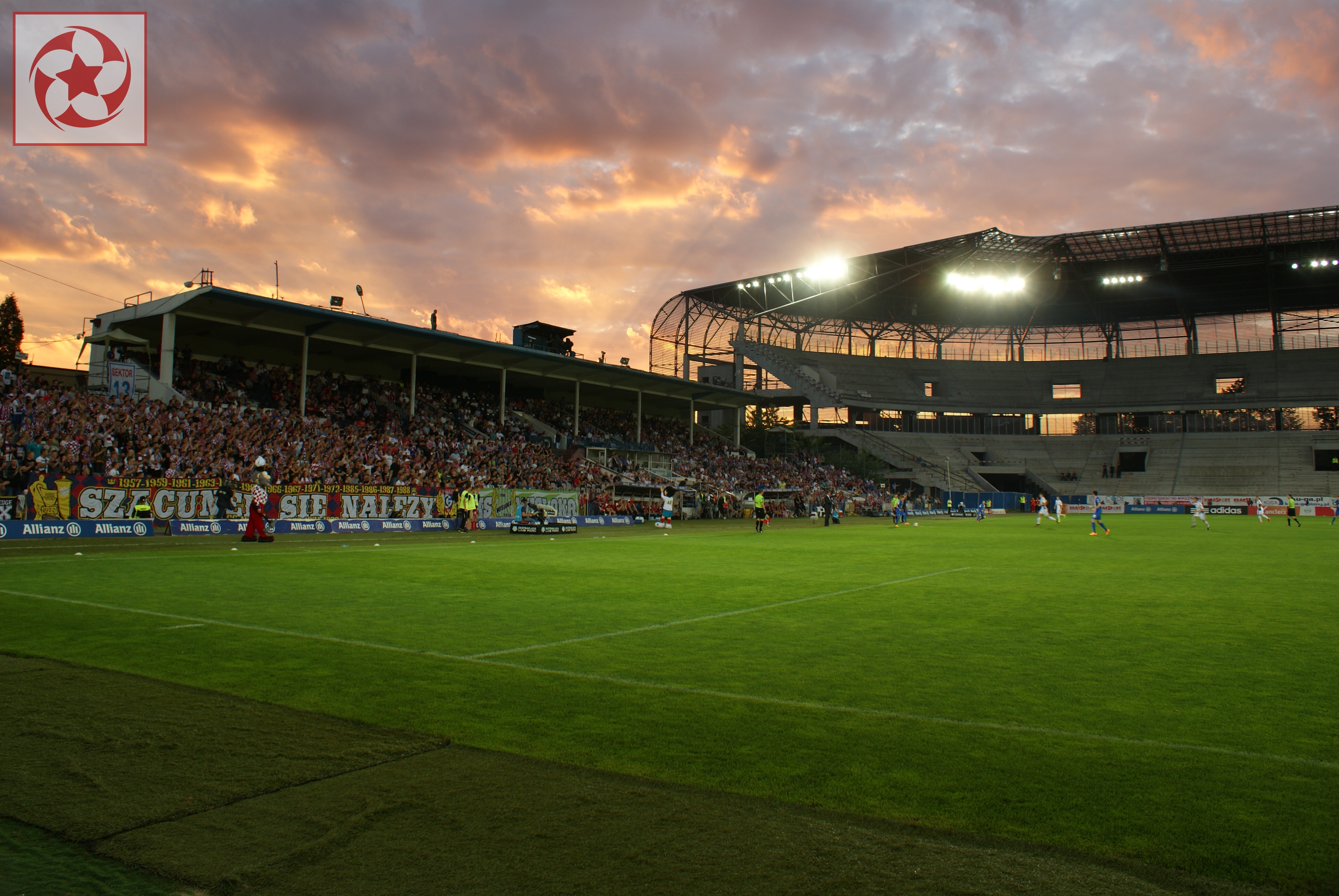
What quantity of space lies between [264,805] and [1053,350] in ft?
348

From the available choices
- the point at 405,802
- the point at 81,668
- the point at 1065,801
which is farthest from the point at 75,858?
the point at 1065,801

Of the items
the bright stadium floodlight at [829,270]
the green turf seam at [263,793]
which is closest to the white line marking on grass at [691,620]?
the green turf seam at [263,793]

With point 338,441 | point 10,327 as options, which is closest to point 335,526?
point 338,441

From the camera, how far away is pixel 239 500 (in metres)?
29.3

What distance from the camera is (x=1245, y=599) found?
12.3 metres

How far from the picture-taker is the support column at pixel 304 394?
3866cm

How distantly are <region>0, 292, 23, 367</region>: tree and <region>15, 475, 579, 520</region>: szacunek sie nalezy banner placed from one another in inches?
1900

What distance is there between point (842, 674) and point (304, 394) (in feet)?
124

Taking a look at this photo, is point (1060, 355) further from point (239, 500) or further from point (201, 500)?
point (201, 500)

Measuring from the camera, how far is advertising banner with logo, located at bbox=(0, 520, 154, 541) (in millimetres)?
22984

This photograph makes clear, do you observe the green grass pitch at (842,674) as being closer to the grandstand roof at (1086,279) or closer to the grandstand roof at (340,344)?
the grandstand roof at (340,344)

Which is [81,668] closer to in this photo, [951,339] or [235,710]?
[235,710]

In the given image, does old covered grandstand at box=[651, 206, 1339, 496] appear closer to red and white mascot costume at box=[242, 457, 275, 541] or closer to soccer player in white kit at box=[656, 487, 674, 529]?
soccer player in white kit at box=[656, 487, 674, 529]

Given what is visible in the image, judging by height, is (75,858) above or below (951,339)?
below
